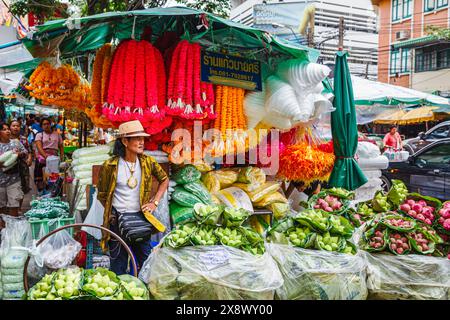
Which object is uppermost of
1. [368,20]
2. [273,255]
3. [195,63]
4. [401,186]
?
[368,20]

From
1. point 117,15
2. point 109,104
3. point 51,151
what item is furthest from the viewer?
point 51,151

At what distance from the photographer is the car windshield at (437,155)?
9.70 meters

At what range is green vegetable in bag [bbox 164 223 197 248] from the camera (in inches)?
134

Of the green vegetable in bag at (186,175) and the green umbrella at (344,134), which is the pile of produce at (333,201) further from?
the green vegetable in bag at (186,175)

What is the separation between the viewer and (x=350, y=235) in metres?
3.73

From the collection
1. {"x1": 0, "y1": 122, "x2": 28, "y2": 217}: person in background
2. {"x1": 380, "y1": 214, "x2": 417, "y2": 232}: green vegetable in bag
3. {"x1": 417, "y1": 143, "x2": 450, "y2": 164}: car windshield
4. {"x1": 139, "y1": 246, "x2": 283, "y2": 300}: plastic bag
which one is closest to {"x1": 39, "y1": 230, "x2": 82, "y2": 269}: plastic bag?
{"x1": 139, "y1": 246, "x2": 283, "y2": 300}: plastic bag

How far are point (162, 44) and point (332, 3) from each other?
3842 cm

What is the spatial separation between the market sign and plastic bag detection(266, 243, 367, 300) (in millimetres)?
2504

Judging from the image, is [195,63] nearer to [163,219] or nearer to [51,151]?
[163,219]

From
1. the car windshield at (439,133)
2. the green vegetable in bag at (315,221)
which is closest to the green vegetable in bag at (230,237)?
the green vegetable in bag at (315,221)

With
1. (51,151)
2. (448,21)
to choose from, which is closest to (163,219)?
(51,151)

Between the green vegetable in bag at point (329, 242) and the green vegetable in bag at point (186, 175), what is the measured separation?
2.00m

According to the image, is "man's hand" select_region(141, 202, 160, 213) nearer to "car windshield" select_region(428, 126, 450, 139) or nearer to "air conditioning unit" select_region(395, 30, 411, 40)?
"car windshield" select_region(428, 126, 450, 139)

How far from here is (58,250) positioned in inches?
159
